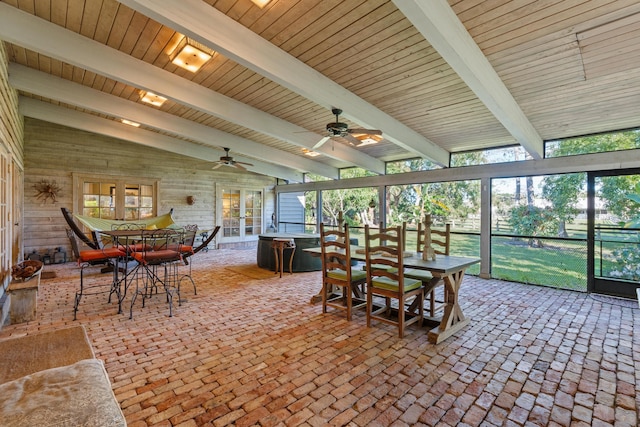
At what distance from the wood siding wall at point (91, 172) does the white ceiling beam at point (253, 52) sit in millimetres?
6351

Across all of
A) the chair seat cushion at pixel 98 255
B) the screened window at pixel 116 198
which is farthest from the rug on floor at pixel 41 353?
the screened window at pixel 116 198

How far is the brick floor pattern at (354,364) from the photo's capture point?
194 centimetres

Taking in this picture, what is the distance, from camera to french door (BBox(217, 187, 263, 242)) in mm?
9812

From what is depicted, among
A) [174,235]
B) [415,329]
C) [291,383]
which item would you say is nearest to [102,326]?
[174,235]

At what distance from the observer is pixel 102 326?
3.33 metres

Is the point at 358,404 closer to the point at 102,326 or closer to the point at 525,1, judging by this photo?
the point at 102,326

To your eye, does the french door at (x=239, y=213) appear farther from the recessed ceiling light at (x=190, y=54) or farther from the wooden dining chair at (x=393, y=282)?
the wooden dining chair at (x=393, y=282)

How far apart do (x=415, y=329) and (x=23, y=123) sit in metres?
8.75

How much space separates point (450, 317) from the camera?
3.14 m

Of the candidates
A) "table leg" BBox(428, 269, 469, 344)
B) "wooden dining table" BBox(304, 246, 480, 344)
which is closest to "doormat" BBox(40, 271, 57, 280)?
"wooden dining table" BBox(304, 246, 480, 344)

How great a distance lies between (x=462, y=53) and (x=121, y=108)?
17.9 ft

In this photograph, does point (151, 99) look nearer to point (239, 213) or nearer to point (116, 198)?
point (116, 198)

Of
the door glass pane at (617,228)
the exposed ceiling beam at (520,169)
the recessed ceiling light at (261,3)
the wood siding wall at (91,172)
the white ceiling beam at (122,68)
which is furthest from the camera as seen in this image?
the wood siding wall at (91,172)

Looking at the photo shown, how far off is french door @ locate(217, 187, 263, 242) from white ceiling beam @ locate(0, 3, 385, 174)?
4777 millimetres
